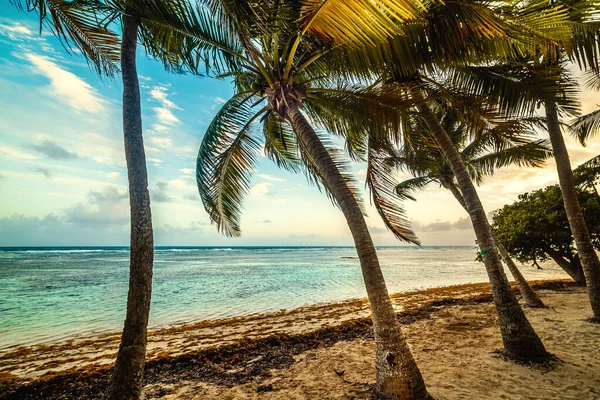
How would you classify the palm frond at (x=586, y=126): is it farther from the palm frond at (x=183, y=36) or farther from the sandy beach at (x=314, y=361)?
the palm frond at (x=183, y=36)

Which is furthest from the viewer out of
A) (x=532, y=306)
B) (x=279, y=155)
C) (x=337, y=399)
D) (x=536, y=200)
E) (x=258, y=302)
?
(x=258, y=302)

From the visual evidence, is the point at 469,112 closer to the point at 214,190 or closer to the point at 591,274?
the point at 591,274

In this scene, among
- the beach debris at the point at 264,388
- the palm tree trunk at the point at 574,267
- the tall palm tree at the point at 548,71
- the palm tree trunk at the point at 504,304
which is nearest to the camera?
the tall palm tree at the point at 548,71

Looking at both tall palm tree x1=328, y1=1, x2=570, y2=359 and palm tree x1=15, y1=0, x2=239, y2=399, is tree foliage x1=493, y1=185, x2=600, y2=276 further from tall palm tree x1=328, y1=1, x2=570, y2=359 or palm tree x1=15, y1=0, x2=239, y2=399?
palm tree x1=15, y1=0, x2=239, y2=399

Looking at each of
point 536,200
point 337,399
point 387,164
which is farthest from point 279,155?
point 536,200

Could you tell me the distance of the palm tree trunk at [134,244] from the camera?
2578 mm

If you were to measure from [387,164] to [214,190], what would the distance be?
3.58 meters

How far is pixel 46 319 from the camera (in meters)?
9.37

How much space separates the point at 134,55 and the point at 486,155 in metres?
9.59

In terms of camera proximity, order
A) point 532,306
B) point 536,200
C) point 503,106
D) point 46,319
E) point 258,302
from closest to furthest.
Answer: point 503,106, point 532,306, point 46,319, point 536,200, point 258,302

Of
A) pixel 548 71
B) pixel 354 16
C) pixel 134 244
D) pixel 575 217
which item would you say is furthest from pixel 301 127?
pixel 575 217

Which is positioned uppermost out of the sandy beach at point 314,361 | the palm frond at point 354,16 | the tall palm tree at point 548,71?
the tall palm tree at point 548,71

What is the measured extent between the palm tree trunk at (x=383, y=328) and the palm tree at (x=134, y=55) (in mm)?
2186

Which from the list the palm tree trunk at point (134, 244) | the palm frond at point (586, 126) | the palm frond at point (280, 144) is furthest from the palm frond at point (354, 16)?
the palm frond at point (586, 126)
